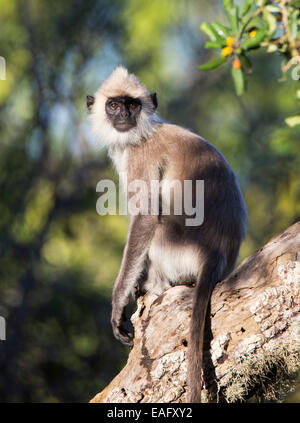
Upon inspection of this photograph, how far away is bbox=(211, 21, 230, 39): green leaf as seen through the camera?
2.65 meters

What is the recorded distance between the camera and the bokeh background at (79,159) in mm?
8688

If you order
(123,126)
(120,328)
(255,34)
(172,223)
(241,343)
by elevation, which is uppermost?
(255,34)

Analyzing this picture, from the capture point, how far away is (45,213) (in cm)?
994

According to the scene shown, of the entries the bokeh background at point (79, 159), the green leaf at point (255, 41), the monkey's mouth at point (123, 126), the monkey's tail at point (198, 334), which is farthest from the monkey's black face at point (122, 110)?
the bokeh background at point (79, 159)

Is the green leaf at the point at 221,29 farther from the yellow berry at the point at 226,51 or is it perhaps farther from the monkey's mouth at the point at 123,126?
the monkey's mouth at the point at 123,126

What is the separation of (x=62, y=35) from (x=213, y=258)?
7.89 metres

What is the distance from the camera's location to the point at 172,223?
3980mm

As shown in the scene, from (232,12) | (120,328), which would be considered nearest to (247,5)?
(232,12)

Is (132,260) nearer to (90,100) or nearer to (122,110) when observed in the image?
(122,110)

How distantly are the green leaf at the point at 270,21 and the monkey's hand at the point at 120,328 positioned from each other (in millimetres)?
2096

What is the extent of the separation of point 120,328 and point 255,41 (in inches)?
81.8

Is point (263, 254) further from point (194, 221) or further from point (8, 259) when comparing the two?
point (8, 259)

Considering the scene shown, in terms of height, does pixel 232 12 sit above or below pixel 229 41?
above
